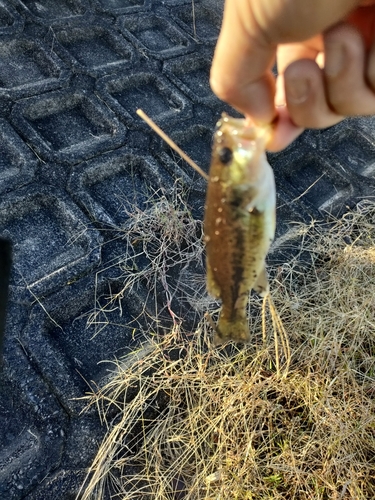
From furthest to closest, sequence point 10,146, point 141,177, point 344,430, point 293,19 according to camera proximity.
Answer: point 141,177 < point 10,146 < point 344,430 < point 293,19

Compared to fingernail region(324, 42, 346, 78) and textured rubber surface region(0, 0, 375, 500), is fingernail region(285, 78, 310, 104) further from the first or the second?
textured rubber surface region(0, 0, 375, 500)

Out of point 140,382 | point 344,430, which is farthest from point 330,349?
point 140,382

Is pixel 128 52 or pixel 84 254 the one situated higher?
pixel 128 52

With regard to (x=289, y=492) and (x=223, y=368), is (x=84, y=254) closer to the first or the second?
(x=223, y=368)

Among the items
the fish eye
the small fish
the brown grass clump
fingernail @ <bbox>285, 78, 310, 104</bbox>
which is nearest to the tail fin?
the small fish

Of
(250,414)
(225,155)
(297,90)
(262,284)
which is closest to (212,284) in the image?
(262,284)
